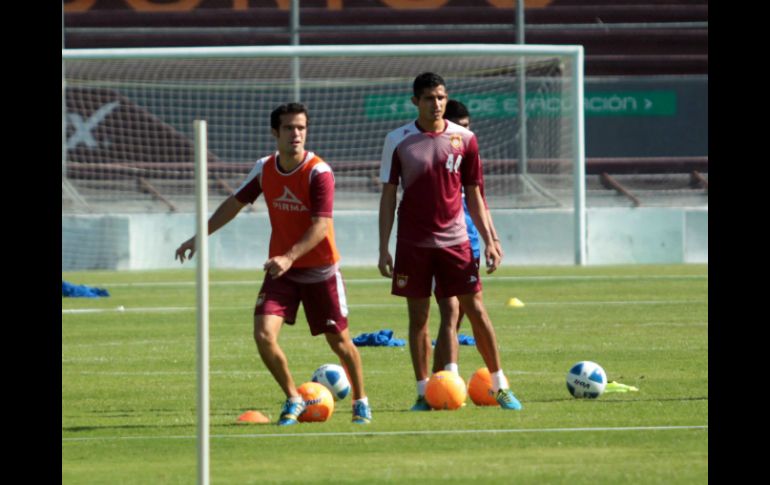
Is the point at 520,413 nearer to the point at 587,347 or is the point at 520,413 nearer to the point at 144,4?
the point at 587,347

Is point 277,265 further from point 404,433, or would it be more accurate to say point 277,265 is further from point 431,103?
point 431,103

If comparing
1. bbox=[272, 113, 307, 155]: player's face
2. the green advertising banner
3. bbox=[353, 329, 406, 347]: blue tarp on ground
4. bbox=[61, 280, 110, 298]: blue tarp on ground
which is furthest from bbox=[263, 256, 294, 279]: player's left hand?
the green advertising banner

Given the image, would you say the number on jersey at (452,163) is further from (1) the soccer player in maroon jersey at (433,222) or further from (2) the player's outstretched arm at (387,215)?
(2) the player's outstretched arm at (387,215)

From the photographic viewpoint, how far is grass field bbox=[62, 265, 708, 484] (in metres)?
8.24

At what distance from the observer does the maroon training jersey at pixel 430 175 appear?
10734 mm

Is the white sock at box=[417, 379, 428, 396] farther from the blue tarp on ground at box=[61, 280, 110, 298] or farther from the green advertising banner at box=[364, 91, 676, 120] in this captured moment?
→ the green advertising banner at box=[364, 91, 676, 120]

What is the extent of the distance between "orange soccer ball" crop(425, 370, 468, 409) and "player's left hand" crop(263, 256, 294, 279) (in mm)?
1589

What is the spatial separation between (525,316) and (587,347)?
156 inches

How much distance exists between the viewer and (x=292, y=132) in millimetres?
9961

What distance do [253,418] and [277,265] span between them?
120cm

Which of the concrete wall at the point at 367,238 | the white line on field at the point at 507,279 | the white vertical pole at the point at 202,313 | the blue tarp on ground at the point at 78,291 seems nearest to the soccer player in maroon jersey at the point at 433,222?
the white vertical pole at the point at 202,313

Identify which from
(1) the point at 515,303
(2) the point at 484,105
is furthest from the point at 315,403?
(2) the point at 484,105
